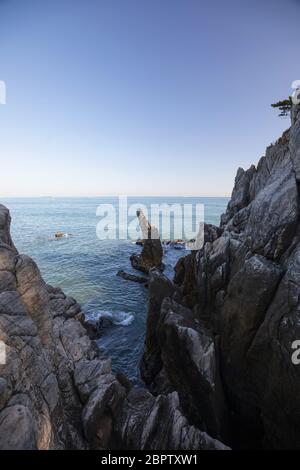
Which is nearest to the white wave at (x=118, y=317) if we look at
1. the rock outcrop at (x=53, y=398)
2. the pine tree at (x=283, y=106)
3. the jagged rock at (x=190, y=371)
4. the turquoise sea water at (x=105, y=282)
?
the turquoise sea water at (x=105, y=282)

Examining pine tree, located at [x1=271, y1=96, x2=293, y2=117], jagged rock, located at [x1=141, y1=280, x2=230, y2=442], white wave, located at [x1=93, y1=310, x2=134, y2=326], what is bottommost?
white wave, located at [x1=93, y1=310, x2=134, y2=326]

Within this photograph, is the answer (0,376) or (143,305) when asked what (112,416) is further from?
(143,305)

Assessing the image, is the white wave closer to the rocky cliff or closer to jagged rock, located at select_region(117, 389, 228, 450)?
the rocky cliff

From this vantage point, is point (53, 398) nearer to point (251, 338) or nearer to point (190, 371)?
point (190, 371)

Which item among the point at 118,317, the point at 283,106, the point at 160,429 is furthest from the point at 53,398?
the point at 283,106

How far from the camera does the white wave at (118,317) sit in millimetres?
24719

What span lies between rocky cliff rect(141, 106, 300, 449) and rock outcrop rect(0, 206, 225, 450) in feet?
11.8

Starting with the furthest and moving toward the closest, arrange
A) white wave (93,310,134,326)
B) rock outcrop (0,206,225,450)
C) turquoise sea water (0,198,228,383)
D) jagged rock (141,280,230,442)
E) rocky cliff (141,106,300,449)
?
white wave (93,310,134,326), turquoise sea water (0,198,228,383), jagged rock (141,280,230,442), rocky cliff (141,106,300,449), rock outcrop (0,206,225,450)

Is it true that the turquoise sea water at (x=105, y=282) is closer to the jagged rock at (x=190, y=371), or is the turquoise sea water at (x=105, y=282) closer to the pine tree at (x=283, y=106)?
the jagged rock at (x=190, y=371)

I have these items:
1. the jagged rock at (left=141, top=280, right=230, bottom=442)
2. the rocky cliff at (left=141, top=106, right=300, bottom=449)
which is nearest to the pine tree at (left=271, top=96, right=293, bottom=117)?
the rocky cliff at (left=141, top=106, right=300, bottom=449)

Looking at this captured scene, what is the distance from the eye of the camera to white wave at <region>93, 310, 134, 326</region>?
2472 cm

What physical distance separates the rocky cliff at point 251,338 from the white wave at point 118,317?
8.87 metres

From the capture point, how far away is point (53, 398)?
7.90 meters

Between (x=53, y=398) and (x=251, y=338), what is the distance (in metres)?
10.4
